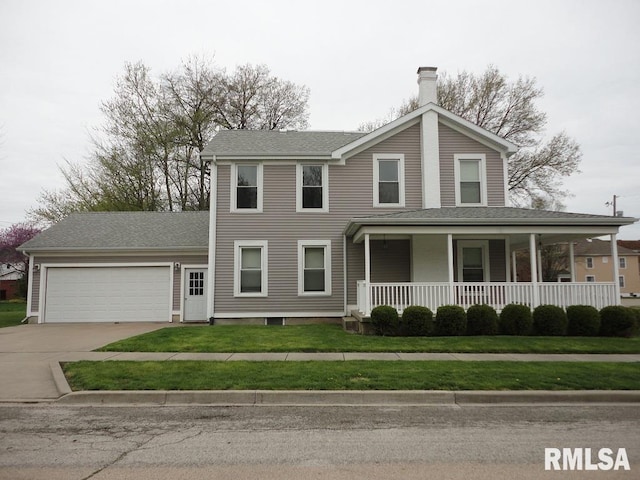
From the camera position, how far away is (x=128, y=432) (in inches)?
200

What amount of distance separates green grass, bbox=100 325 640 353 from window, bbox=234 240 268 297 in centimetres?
277

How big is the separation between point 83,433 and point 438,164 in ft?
42.8

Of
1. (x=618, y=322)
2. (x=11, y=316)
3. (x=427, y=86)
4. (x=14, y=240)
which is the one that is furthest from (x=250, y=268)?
(x=14, y=240)

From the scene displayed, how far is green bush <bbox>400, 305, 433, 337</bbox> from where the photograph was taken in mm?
11570

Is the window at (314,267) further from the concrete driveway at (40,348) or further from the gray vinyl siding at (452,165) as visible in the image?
the concrete driveway at (40,348)

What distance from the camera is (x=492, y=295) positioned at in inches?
499

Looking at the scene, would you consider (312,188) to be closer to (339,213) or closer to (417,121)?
(339,213)

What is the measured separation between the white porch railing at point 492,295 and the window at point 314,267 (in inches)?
84.9

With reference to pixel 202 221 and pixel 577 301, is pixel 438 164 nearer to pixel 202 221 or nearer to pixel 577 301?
pixel 577 301

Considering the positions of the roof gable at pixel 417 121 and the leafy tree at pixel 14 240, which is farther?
the leafy tree at pixel 14 240

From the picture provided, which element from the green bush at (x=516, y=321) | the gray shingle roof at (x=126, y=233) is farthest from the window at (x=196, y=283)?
the green bush at (x=516, y=321)

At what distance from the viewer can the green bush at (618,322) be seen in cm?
1142

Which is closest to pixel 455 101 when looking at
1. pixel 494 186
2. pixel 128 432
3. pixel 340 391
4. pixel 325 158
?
pixel 494 186

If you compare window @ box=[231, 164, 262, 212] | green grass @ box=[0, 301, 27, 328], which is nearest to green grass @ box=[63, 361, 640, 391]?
window @ box=[231, 164, 262, 212]
